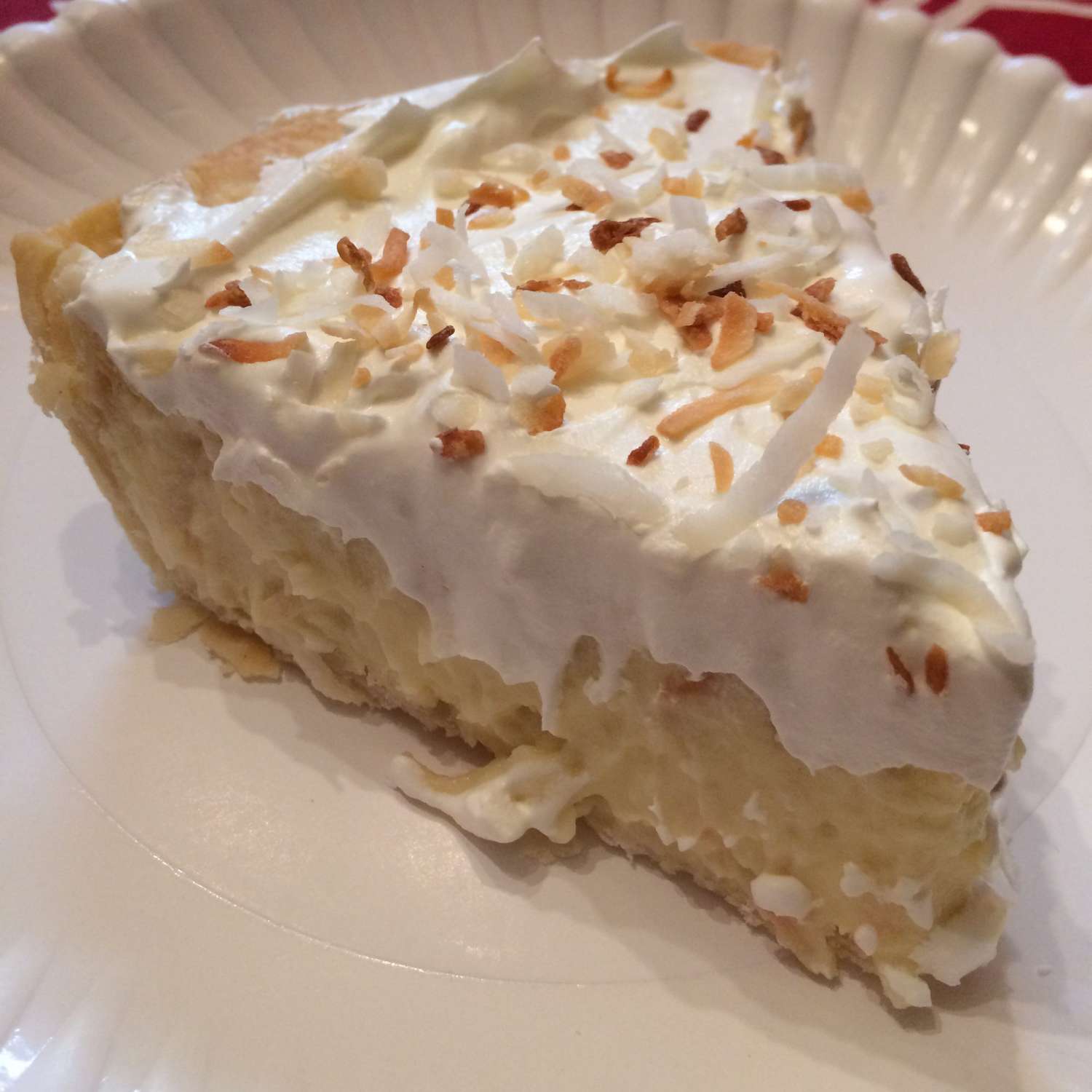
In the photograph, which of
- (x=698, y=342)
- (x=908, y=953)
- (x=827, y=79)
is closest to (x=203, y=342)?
(x=698, y=342)

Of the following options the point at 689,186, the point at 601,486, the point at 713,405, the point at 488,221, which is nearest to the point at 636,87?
the point at 689,186

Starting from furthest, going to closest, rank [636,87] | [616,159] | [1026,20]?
[1026,20] → [636,87] → [616,159]

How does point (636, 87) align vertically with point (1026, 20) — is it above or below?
above

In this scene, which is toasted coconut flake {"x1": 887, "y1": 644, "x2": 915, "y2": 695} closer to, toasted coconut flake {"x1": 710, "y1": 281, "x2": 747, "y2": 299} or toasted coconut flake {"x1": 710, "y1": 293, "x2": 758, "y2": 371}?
toasted coconut flake {"x1": 710, "y1": 293, "x2": 758, "y2": 371}

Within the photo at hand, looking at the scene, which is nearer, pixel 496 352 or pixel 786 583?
pixel 786 583

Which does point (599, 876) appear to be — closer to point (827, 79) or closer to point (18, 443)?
point (18, 443)

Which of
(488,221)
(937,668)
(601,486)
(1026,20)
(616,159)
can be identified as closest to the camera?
(937,668)

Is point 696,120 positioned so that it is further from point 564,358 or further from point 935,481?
point 935,481
